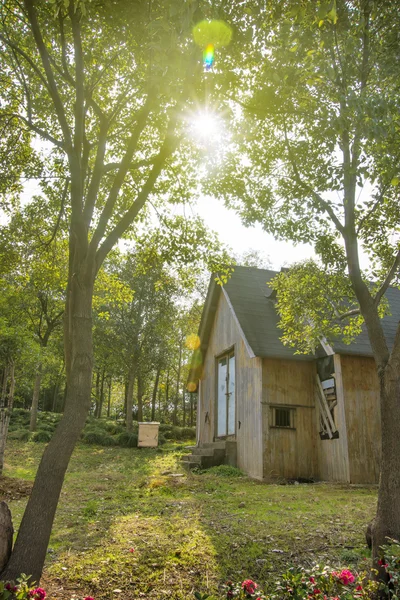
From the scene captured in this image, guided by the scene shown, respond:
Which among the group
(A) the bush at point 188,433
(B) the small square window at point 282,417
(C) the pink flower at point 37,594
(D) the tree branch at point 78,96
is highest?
(D) the tree branch at point 78,96

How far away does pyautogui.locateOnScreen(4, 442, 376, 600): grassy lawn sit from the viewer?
14.5 feet

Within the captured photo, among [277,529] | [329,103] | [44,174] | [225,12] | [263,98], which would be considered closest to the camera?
[225,12]

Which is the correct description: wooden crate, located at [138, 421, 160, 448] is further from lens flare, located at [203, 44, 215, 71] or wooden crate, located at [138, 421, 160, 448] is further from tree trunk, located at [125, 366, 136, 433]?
lens flare, located at [203, 44, 215, 71]

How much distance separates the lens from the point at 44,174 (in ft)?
26.4

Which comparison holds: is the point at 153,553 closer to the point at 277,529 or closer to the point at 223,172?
the point at 277,529

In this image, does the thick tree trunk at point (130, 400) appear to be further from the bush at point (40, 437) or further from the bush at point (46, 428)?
the bush at point (40, 437)

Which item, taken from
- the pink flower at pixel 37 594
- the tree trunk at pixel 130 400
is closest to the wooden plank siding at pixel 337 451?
the pink flower at pixel 37 594

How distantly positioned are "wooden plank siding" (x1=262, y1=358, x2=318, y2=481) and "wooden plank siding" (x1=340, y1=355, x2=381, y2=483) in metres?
1.46

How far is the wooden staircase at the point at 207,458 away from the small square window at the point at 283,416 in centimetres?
248

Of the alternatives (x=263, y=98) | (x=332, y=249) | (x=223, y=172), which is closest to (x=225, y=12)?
(x=263, y=98)

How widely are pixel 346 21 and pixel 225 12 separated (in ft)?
7.02

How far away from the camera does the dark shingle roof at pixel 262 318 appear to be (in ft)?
43.3

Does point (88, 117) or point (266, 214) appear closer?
point (88, 117)

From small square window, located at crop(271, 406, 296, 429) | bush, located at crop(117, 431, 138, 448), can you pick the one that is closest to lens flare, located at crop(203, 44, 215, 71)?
small square window, located at crop(271, 406, 296, 429)
